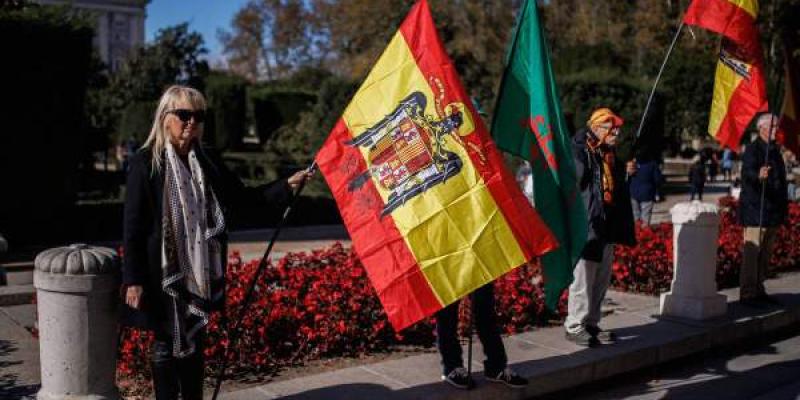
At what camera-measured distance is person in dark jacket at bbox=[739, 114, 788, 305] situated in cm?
842

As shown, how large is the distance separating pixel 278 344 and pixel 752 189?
499cm

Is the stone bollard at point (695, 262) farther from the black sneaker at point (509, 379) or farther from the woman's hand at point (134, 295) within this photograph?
the woman's hand at point (134, 295)

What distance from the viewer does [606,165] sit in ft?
21.6

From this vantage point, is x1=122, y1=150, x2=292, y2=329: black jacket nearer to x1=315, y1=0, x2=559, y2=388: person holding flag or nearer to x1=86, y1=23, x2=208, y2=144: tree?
x1=315, y1=0, x2=559, y2=388: person holding flag

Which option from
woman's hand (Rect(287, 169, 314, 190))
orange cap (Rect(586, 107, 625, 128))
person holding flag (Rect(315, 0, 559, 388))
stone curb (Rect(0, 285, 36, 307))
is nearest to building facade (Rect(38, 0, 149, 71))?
stone curb (Rect(0, 285, 36, 307))

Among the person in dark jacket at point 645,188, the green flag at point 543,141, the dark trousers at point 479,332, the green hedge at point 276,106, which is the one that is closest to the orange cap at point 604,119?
the green flag at point 543,141

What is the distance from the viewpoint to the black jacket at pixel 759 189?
843cm

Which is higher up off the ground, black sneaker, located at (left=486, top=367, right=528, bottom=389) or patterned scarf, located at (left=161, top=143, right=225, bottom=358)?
patterned scarf, located at (left=161, top=143, right=225, bottom=358)

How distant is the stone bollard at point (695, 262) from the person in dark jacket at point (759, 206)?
80cm

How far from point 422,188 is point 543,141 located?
1250mm

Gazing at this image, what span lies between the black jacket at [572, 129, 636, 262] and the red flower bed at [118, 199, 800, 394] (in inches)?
48.4

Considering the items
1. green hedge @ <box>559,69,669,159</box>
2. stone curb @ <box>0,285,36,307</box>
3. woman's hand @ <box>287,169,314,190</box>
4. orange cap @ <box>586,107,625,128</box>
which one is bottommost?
stone curb @ <box>0,285,36,307</box>

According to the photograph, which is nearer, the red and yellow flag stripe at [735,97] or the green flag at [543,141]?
the green flag at [543,141]

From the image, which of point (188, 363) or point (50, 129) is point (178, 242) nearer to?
point (188, 363)
